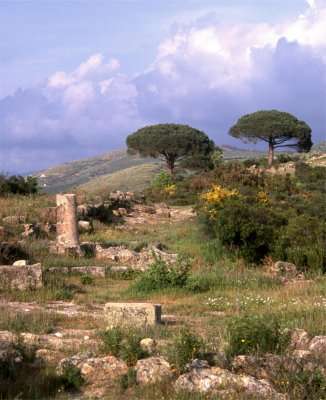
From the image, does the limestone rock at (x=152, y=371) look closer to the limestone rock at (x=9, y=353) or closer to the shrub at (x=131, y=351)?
the shrub at (x=131, y=351)

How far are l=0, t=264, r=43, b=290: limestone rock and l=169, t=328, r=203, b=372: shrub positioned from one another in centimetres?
652

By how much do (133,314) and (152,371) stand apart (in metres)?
3.26

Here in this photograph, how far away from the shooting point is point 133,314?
10141 mm

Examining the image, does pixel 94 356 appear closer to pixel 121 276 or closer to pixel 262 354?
pixel 262 354

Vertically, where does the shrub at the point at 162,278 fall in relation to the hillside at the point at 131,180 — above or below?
below

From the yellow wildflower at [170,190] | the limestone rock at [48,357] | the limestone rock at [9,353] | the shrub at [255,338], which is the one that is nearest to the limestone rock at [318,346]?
the shrub at [255,338]

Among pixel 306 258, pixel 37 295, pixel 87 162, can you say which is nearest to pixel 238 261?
pixel 306 258

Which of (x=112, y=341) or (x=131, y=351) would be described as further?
(x=112, y=341)

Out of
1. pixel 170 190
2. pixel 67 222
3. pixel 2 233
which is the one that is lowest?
pixel 2 233

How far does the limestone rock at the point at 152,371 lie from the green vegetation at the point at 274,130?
4811 centimetres

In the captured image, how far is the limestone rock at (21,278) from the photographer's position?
13.3 metres

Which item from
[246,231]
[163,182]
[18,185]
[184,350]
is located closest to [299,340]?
[184,350]

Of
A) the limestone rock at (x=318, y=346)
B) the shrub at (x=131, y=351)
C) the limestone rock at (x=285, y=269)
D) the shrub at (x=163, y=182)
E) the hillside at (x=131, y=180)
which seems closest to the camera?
the shrub at (x=131, y=351)

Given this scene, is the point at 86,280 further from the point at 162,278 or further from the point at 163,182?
the point at 163,182
